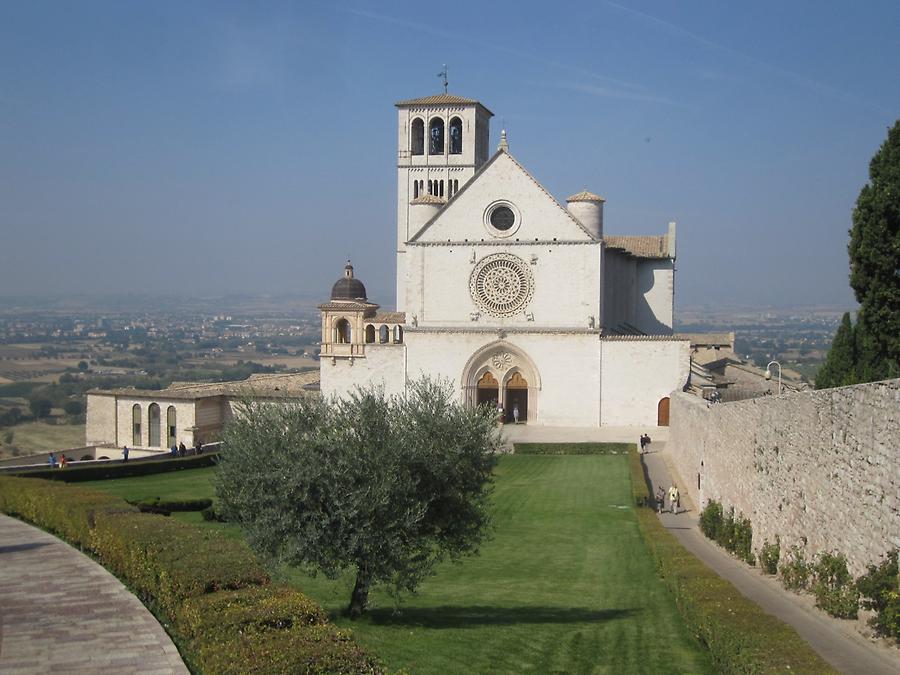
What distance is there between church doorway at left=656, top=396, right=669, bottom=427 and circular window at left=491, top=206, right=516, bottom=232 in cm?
1040

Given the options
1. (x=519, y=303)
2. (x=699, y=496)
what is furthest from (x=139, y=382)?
(x=699, y=496)

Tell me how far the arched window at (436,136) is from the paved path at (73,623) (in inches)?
1841

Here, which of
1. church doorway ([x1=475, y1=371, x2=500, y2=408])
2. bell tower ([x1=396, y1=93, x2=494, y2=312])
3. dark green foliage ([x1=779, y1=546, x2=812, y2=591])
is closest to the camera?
dark green foliage ([x1=779, y1=546, x2=812, y2=591])

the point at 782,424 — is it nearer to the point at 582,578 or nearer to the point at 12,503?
the point at 582,578

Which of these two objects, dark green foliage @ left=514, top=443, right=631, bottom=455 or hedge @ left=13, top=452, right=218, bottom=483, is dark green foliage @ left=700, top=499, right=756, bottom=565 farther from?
dark green foliage @ left=514, top=443, right=631, bottom=455

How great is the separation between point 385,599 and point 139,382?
15752 cm

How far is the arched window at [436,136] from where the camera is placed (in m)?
62.8

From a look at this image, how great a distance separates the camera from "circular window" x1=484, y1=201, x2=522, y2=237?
5228 centimetres

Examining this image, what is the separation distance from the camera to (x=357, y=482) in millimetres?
14664

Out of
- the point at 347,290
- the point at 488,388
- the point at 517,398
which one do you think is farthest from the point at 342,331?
the point at 517,398

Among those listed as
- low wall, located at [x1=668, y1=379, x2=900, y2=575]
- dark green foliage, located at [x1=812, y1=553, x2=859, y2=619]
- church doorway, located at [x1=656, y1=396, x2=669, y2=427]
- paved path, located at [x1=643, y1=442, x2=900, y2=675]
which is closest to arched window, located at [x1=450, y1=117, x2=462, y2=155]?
church doorway, located at [x1=656, y1=396, x2=669, y2=427]

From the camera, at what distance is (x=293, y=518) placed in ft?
47.5

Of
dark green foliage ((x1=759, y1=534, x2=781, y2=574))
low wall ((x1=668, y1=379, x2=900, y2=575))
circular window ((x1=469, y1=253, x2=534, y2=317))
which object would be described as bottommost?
dark green foliage ((x1=759, y1=534, x2=781, y2=574))

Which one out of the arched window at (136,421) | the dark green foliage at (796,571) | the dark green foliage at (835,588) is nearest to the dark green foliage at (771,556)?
the dark green foliage at (796,571)
